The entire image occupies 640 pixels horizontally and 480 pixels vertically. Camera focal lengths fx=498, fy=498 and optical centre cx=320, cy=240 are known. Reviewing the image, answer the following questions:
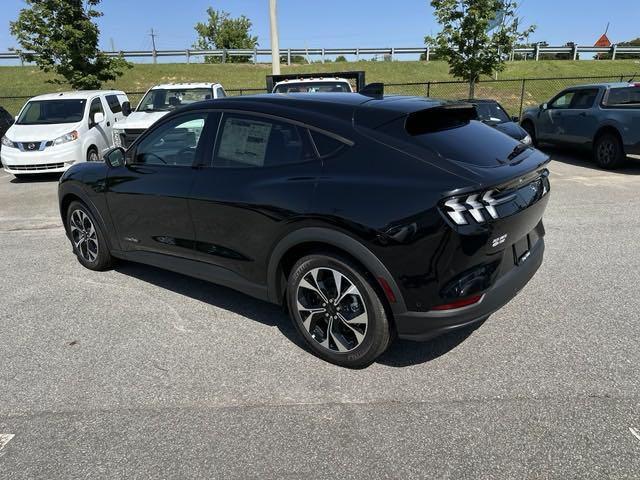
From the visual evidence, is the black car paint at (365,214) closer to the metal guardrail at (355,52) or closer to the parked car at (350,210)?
the parked car at (350,210)

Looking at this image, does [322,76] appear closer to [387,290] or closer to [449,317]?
[387,290]

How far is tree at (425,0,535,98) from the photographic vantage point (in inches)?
625

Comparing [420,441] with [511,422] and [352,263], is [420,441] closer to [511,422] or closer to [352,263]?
[511,422]

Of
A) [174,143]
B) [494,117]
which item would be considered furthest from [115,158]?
[494,117]

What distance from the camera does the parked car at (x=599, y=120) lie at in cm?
995

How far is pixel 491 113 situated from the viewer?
11.1 m

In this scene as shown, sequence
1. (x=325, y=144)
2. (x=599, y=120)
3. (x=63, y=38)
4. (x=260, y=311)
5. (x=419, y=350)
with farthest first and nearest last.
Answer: (x=63, y=38) < (x=599, y=120) < (x=260, y=311) < (x=419, y=350) < (x=325, y=144)

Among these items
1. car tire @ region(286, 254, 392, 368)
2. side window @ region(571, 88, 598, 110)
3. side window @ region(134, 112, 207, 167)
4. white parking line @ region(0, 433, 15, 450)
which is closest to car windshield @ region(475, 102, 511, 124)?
side window @ region(571, 88, 598, 110)

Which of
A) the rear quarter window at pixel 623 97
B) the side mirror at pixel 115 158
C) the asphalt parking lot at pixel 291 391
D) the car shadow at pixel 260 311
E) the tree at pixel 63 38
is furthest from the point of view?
the tree at pixel 63 38

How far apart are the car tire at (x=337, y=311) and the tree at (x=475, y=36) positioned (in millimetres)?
15319

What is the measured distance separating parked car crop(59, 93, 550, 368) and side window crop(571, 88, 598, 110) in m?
9.07

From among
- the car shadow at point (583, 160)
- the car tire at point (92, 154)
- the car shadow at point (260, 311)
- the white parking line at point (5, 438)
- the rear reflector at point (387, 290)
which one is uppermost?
the rear reflector at point (387, 290)

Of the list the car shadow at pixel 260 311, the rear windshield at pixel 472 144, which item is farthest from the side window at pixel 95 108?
the rear windshield at pixel 472 144

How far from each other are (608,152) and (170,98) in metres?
9.82
